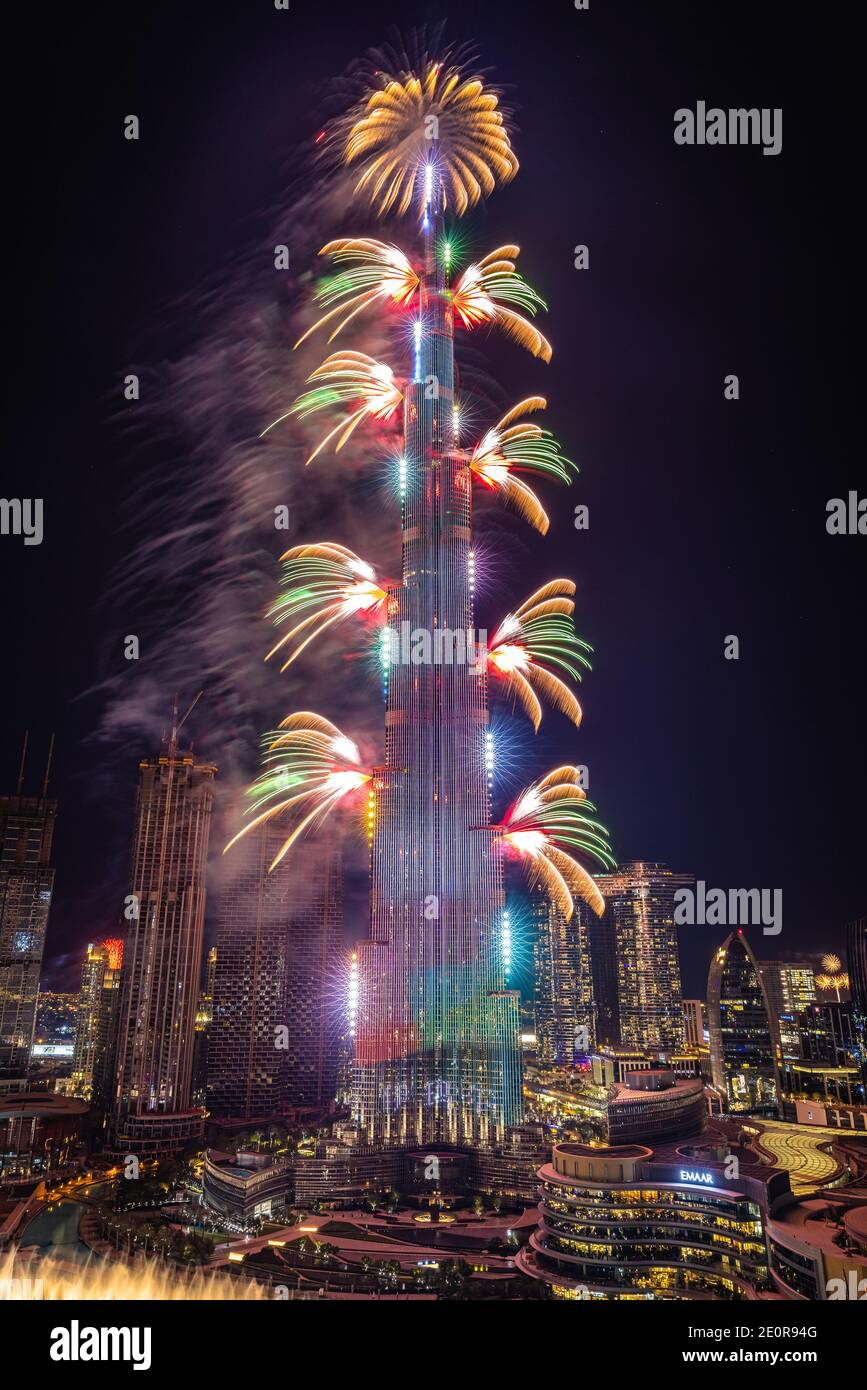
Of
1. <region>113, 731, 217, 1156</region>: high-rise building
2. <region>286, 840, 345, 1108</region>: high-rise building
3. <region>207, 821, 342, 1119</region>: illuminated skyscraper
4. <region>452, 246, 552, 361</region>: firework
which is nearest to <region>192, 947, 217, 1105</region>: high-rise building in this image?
<region>207, 821, 342, 1119</region>: illuminated skyscraper

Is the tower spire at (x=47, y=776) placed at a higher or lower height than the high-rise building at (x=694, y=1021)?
higher

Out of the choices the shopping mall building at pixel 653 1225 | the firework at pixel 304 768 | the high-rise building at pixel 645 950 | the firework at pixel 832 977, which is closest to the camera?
the shopping mall building at pixel 653 1225

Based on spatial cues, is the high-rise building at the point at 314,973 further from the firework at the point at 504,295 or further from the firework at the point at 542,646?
the firework at the point at 504,295

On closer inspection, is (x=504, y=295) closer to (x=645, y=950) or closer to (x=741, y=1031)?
(x=741, y=1031)

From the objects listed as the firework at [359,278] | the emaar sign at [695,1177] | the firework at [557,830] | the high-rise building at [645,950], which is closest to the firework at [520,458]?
the firework at [359,278]

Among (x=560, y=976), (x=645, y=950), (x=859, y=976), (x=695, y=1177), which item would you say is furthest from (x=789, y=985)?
(x=695, y=1177)

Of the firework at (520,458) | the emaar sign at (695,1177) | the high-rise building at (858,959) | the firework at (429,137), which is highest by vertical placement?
the firework at (429,137)

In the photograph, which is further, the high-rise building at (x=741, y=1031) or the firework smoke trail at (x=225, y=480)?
the high-rise building at (x=741, y=1031)
